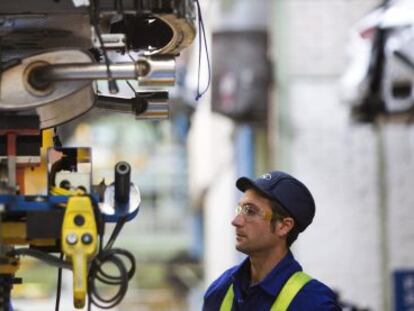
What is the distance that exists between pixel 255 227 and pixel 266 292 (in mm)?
303

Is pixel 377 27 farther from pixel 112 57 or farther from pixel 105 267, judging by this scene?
pixel 105 267

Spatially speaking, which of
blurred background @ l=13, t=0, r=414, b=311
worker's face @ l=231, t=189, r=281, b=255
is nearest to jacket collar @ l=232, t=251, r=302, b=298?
worker's face @ l=231, t=189, r=281, b=255

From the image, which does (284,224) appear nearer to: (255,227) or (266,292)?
(255,227)

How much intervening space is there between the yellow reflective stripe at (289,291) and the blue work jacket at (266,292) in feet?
0.06

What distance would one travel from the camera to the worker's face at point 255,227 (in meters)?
5.31

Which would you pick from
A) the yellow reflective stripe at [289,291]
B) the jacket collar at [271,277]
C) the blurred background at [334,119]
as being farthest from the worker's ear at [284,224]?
the blurred background at [334,119]

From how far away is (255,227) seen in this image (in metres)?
5.32

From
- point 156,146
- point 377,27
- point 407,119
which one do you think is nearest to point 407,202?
point 407,119

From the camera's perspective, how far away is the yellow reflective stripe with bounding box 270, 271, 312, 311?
16.7 feet

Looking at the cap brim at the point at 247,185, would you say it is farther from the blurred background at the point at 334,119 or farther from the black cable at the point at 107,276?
the blurred background at the point at 334,119

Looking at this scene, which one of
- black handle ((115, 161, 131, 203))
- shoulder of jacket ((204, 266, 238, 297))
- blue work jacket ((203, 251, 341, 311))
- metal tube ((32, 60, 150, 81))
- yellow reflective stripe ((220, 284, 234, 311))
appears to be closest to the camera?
metal tube ((32, 60, 150, 81))

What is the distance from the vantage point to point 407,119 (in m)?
10.8

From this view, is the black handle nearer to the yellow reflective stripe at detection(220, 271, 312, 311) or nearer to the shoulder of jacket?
the yellow reflective stripe at detection(220, 271, 312, 311)

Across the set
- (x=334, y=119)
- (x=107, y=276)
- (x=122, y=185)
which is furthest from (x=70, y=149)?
(x=334, y=119)
